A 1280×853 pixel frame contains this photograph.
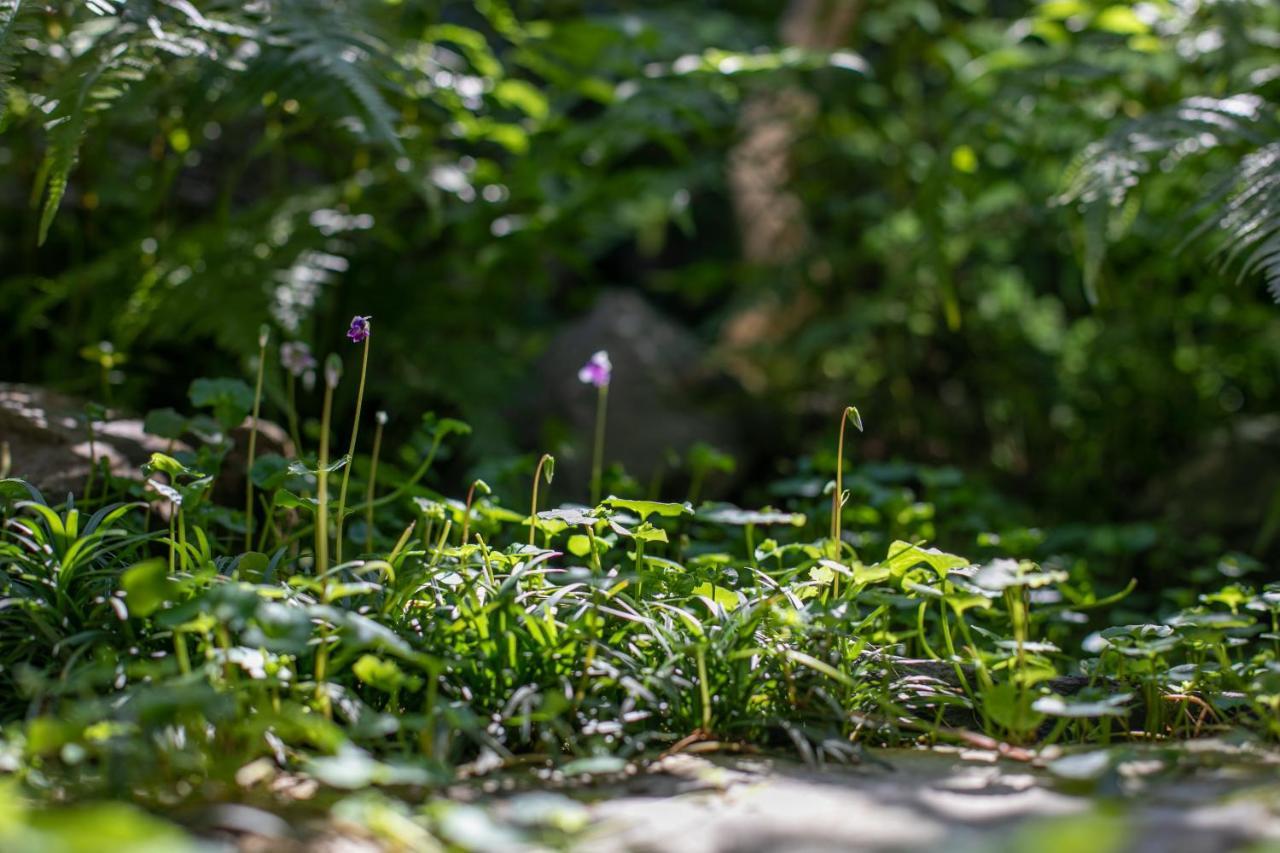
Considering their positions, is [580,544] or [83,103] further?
[83,103]

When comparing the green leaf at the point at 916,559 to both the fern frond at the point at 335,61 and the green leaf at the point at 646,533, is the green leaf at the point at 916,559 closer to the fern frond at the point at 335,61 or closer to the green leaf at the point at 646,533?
the green leaf at the point at 646,533

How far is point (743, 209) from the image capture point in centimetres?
411

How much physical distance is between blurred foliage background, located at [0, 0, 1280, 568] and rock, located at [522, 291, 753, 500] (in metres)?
0.06

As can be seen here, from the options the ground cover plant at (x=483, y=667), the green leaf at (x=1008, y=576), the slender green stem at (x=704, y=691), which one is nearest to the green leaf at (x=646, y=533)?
the ground cover plant at (x=483, y=667)

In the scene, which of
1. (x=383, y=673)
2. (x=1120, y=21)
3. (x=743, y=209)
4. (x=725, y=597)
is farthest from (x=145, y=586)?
(x=743, y=209)

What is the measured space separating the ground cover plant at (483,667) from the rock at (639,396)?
151cm

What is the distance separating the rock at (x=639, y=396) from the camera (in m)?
3.16

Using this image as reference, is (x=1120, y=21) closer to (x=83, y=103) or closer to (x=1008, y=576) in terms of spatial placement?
(x=1008, y=576)

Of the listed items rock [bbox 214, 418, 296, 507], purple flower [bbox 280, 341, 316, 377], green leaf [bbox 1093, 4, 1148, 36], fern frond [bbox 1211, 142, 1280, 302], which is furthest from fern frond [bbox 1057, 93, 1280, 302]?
rock [bbox 214, 418, 296, 507]

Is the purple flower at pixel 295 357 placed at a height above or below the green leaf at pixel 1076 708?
above

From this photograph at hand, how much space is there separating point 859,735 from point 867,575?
0.20 metres

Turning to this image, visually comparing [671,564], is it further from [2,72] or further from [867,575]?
[2,72]

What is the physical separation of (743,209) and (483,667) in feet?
10.2

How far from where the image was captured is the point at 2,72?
1627 mm
